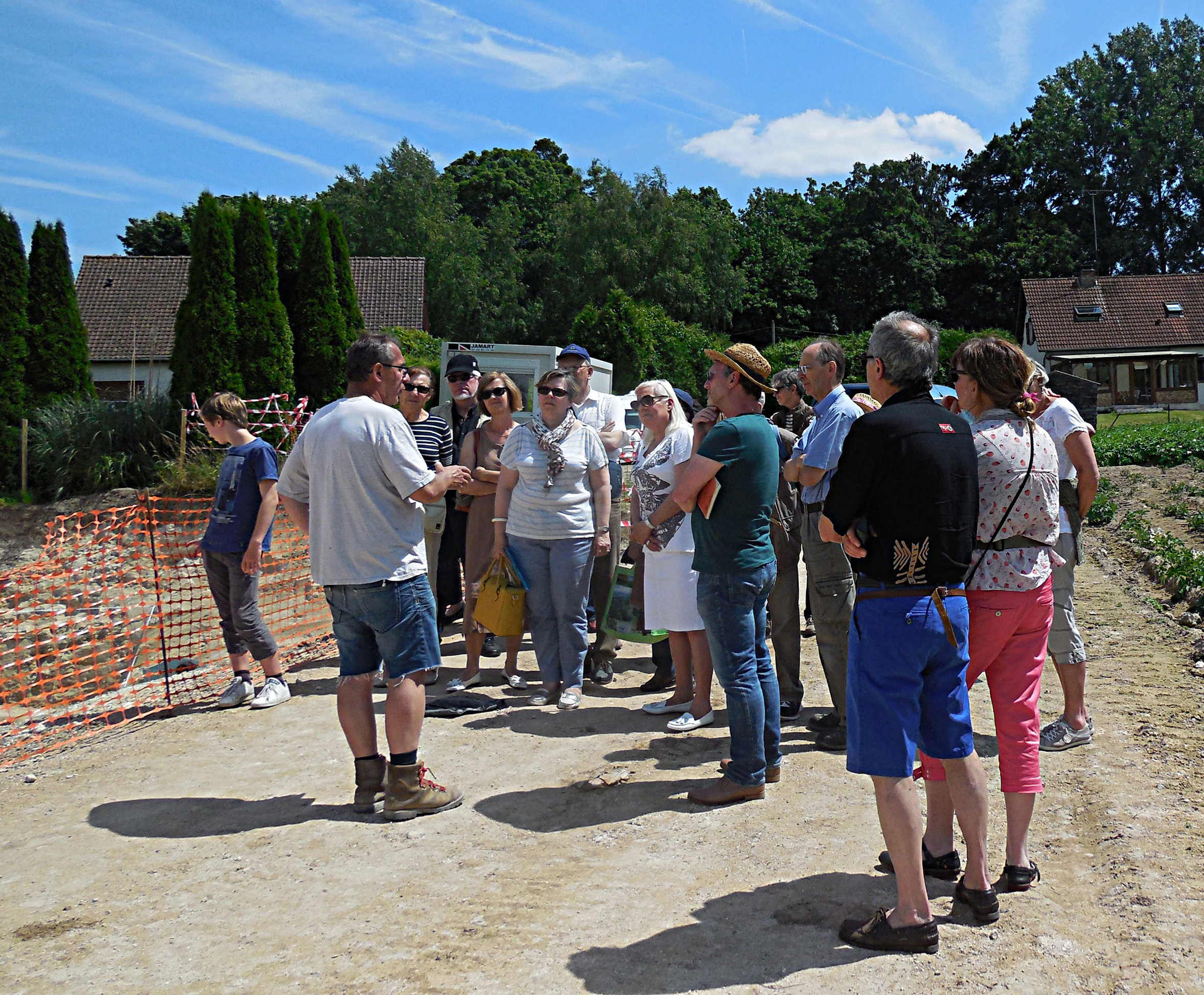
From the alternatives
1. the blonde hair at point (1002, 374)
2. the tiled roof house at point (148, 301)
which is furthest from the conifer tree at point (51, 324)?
the blonde hair at point (1002, 374)

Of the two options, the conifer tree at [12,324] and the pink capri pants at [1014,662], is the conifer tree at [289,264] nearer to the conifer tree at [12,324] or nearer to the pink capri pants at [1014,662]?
the conifer tree at [12,324]

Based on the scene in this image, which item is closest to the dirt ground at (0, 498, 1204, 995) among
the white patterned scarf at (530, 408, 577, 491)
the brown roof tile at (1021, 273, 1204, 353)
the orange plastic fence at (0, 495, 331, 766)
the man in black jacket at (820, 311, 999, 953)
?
the man in black jacket at (820, 311, 999, 953)

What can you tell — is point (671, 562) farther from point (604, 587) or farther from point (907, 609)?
point (907, 609)

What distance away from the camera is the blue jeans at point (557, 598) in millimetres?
5992

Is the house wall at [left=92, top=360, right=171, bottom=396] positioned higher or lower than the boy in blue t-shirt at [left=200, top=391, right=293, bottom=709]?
higher

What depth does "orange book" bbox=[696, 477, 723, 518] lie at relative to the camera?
4.31m

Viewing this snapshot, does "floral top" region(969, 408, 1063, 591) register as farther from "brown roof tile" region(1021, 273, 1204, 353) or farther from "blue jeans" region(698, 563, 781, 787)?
"brown roof tile" region(1021, 273, 1204, 353)

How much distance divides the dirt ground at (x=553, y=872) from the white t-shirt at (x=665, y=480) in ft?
3.49

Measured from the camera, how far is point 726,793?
4.39 metres

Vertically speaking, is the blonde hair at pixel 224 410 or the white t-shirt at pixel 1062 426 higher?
the blonde hair at pixel 224 410

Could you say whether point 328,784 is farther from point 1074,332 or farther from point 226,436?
point 1074,332

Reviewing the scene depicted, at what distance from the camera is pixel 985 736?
5.22 m

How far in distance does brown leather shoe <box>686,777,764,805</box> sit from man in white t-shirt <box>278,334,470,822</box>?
44.0 inches

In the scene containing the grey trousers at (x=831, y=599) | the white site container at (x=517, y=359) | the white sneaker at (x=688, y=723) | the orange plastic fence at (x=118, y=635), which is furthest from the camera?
the white site container at (x=517, y=359)
